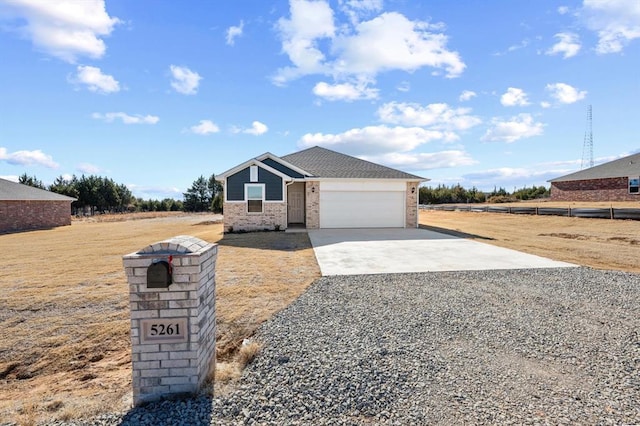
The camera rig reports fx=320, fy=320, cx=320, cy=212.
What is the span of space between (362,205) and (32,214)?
23.1 metres

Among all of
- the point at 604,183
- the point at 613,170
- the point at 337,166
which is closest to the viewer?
the point at 337,166

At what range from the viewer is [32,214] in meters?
22.4

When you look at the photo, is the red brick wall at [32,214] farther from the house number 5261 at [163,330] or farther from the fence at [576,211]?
the fence at [576,211]

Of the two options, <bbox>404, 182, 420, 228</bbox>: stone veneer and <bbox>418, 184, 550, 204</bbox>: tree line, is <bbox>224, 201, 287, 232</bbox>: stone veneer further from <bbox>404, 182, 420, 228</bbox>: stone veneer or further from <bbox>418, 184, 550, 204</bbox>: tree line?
Answer: <bbox>418, 184, 550, 204</bbox>: tree line

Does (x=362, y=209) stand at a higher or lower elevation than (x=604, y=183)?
lower

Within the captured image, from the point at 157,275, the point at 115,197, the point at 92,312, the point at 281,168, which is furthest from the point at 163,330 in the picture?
the point at 115,197

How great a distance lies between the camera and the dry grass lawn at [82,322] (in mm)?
3020

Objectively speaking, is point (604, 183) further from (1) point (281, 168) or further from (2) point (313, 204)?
(1) point (281, 168)

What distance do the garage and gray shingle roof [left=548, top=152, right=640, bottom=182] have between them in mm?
22913

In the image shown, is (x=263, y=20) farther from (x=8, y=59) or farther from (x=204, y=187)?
(x=204, y=187)

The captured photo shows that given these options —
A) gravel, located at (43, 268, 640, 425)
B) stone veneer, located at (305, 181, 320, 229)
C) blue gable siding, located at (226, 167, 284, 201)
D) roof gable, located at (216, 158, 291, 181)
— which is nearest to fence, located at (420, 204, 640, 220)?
gravel, located at (43, 268, 640, 425)

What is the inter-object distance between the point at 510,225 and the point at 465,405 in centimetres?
1925

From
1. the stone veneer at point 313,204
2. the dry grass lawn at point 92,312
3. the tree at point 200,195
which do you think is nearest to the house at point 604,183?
the dry grass lawn at point 92,312

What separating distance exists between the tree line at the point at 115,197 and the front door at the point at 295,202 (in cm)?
1989
